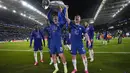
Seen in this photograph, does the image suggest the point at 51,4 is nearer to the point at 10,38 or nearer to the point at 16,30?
the point at 10,38

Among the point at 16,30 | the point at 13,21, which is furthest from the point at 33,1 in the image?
the point at 13,21

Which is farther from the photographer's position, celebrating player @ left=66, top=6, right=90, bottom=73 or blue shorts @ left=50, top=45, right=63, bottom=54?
celebrating player @ left=66, top=6, right=90, bottom=73

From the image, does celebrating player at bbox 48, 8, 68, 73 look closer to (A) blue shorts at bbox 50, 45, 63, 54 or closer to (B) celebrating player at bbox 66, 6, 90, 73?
(A) blue shorts at bbox 50, 45, 63, 54

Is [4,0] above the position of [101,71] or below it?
above

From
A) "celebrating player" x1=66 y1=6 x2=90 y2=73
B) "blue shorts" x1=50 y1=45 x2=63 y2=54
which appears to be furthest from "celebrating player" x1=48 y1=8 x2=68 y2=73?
"celebrating player" x1=66 y1=6 x2=90 y2=73

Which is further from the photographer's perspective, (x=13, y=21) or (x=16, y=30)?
(x=13, y=21)

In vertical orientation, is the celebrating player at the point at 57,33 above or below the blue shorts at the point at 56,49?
above

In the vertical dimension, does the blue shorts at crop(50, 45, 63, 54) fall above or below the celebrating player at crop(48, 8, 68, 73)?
below

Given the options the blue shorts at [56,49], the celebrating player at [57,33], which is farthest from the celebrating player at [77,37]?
the blue shorts at [56,49]

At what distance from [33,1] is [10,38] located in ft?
62.0

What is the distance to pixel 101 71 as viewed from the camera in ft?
31.5

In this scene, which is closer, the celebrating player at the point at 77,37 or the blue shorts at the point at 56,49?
the blue shorts at the point at 56,49

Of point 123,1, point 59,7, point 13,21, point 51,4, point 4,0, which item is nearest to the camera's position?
point 51,4

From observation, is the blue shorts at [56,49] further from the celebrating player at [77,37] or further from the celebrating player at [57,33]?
the celebrating player at [77,37]
